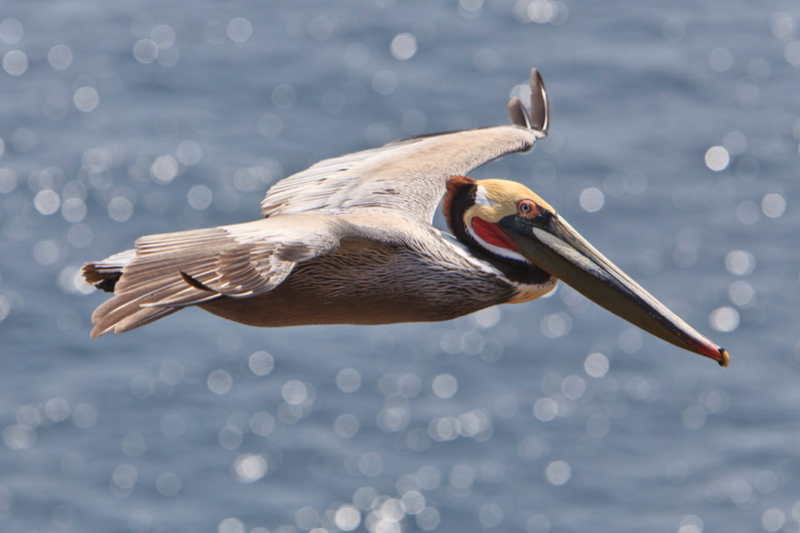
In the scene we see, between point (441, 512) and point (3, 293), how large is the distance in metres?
17.6

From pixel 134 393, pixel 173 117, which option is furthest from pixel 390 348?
pixel 173 117

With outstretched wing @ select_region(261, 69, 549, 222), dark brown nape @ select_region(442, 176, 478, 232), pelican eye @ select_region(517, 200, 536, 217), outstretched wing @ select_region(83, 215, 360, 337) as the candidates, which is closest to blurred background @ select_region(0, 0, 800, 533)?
outstretched wing @ select_region(261, 69, 549, 222)

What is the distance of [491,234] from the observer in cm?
891

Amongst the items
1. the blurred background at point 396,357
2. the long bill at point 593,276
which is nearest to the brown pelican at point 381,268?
the long bill at point 593,276

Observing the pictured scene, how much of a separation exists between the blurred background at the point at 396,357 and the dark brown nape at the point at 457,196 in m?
35.2

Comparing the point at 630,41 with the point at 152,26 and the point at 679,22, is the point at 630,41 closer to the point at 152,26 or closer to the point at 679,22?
the point at 679,22

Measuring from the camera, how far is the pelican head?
8.21 meters

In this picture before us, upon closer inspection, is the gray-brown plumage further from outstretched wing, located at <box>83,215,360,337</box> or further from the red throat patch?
the red throat patch

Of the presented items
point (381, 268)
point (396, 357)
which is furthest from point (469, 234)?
point (396, 357)

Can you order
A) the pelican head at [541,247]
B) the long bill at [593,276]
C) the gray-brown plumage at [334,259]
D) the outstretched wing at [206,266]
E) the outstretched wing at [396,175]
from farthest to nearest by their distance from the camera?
the outstretched wing at [396,175]
the pelican head at [541,247]
the long bill at [593,276]
the gray-brown plumage at [334,259]
the outstretched wing at [206,266]

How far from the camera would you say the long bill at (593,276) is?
807 cm

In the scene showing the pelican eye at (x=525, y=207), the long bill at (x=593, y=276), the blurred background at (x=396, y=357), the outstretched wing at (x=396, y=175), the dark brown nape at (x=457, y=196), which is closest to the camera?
the long bill at (x=593, y=276)

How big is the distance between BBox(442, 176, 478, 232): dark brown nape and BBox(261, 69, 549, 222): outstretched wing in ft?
1.54

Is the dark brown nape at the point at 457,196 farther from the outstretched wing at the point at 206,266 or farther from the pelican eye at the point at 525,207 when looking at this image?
the outstretched wing at the point at 206,266
